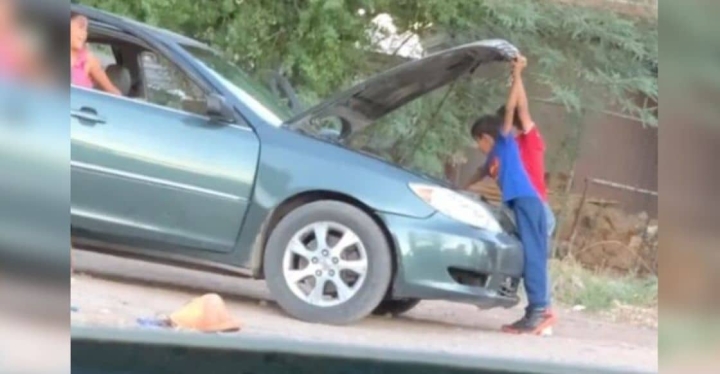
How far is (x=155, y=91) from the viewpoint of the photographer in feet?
9.65

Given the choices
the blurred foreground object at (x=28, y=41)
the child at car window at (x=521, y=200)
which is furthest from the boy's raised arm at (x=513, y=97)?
the blurred foreground object at (x=28, y=41)

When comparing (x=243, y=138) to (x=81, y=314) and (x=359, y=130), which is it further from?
(x=81, y=314)

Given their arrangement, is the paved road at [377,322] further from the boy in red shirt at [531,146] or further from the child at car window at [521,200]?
the boy in red shirt at [531,146]

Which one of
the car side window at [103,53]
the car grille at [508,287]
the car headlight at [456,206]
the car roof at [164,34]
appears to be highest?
the car roof at [164,34]

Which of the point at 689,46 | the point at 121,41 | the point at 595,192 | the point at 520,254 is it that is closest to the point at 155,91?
the point at 121,41

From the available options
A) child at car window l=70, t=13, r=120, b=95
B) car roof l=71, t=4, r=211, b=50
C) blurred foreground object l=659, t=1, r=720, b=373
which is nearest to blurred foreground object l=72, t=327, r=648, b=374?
child at car window l=70, t=13, r=120, b=95

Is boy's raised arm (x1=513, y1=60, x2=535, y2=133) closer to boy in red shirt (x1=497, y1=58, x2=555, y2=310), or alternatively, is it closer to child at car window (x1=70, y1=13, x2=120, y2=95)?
boy in red shirt (x1=497, y1=58, x2=555, y2=310)

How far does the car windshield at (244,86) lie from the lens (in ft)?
9.92

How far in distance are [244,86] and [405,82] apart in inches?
20.5

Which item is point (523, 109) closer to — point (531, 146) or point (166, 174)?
point (531, 146)

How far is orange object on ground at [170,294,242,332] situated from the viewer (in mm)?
2926

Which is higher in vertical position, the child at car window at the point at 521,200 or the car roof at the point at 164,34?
the car roof at the point at 164,34

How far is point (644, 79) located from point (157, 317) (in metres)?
1.69

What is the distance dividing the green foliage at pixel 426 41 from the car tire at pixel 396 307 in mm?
421
